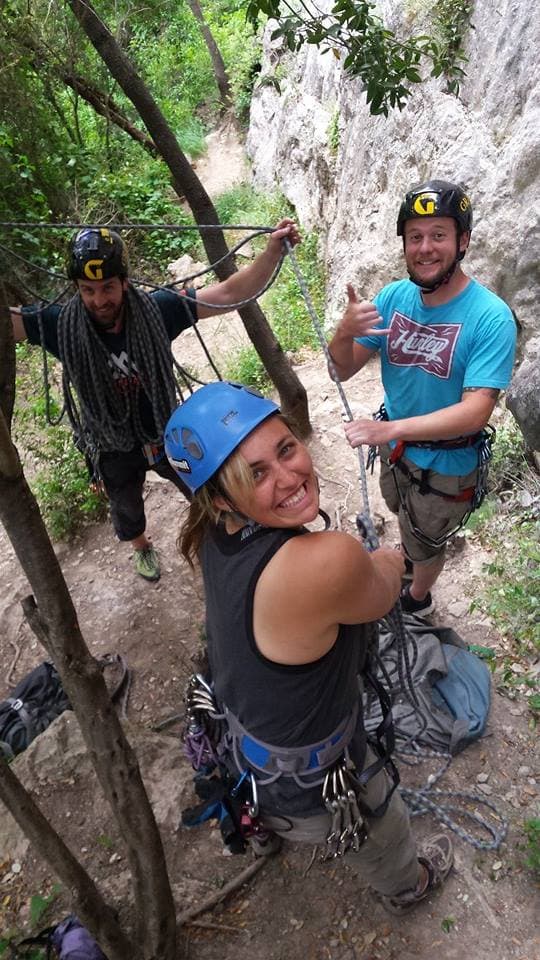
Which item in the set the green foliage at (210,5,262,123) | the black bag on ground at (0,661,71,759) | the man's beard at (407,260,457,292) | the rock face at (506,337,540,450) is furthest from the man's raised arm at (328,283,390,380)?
the green foliage at (210,5,262,123)

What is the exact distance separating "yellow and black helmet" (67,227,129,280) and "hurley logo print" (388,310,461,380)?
50.7 inches

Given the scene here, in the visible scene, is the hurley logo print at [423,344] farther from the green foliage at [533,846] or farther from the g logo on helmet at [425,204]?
the green foliage at [533,846]

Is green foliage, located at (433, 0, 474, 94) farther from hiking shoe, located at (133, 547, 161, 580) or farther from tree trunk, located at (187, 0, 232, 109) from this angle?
tree trunk, located at (187, 0, 232, 109)

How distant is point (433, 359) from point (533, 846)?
1894 millimetres

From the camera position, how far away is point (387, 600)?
4.97 feet

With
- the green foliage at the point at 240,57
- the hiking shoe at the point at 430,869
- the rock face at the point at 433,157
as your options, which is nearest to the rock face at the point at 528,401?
the rock face at the point at 433,157

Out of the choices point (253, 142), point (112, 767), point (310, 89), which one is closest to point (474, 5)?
point (310, 89)

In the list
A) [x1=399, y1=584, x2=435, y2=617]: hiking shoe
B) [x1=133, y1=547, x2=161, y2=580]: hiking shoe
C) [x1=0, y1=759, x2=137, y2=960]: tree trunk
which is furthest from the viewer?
[x1=133, y1=547, x2=161, y2=580]: hiking shoe

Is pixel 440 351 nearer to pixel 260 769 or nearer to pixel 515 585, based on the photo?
pixel 515 585

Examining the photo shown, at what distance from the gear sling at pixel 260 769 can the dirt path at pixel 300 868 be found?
2.04 ft

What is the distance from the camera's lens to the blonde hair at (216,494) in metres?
1.40

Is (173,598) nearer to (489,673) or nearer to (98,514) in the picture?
(98,514)

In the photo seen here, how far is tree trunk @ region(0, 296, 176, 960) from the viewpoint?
1.43 m

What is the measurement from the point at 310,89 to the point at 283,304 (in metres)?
3.55
